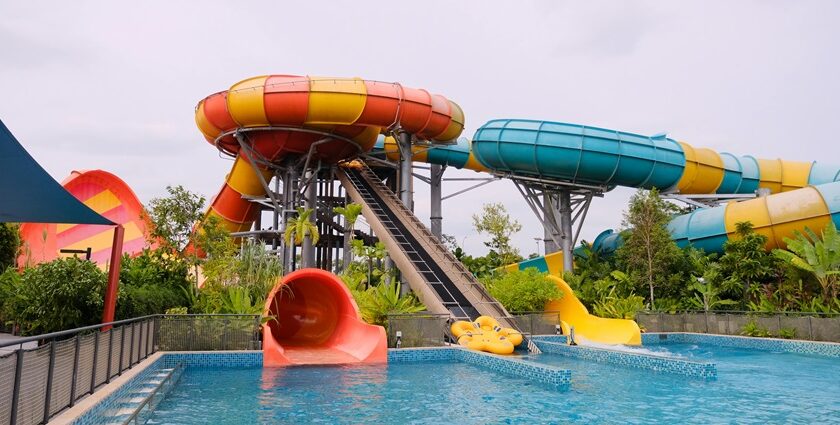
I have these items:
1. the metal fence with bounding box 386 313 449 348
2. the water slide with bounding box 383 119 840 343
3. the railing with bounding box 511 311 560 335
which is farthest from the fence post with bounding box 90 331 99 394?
the water slide with bounding box 383 119 840 343

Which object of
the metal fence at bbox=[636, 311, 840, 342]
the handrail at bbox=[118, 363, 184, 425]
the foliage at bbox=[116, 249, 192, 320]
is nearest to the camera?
the handrail at bbox=[118, 363, 184, 425]

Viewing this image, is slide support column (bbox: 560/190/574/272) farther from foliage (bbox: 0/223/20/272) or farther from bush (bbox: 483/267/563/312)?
foliage (bbox: 0/223/20/272)

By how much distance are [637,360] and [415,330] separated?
16.3ft

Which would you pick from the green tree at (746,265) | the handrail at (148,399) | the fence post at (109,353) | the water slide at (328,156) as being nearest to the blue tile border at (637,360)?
the water slide at (328,156)

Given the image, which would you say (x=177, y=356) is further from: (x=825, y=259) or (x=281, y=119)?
(x=825, y=259)

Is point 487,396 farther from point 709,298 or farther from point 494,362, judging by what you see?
point 709,298

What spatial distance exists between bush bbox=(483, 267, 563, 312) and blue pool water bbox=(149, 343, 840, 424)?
205 inches

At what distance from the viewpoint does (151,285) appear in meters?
14.7

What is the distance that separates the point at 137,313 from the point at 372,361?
502 cm

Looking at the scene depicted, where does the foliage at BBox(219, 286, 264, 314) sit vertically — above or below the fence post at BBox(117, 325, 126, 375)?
above

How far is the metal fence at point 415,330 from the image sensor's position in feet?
47.3

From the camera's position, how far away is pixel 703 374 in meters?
11.5

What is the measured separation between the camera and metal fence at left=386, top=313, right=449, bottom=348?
14406 millimetres

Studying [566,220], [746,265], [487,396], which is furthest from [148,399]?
[566,220]
